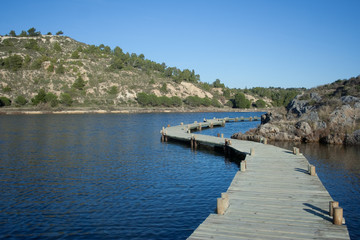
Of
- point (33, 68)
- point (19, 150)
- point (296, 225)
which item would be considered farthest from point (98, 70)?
point (296, 225)

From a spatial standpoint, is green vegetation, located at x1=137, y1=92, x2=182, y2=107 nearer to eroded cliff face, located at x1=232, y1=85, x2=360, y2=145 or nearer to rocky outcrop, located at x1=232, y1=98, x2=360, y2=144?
eroded cliff face, located at x1=232, y1=85, x2=360, y2=145

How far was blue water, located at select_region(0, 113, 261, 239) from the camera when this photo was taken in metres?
12.6

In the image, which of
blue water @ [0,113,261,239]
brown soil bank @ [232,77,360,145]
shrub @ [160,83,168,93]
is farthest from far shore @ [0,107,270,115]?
brown soil bank @ [232,77,360,145]

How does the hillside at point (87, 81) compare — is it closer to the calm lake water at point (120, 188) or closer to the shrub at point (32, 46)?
the shrub at point (32, 46)

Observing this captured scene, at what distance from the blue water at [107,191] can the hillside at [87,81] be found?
238 feet

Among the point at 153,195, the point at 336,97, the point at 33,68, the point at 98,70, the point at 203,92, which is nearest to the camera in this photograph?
the point at 153,195

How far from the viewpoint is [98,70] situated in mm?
120250

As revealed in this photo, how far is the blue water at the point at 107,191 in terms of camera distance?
41.4 feet

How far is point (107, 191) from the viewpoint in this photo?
17266mm

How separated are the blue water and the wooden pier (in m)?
1.96

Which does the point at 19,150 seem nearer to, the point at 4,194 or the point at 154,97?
the point at 4,194

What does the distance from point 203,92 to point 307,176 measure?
124674 millimetres

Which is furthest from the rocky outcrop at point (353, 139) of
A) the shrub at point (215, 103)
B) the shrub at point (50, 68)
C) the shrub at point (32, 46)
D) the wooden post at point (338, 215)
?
the shrub at point (32, 46)

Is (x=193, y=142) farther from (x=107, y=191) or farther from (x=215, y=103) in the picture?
(x=215, y=103)
